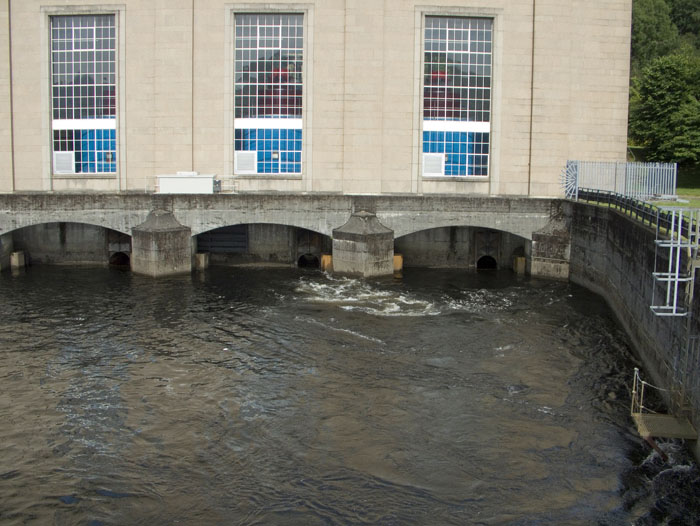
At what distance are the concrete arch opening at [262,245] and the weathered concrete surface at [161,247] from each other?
331 centimetres

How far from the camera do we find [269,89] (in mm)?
44812

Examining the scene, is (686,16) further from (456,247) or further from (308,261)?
(308,261)

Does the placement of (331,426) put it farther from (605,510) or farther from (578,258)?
(578,258)

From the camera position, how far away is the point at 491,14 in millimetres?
44156

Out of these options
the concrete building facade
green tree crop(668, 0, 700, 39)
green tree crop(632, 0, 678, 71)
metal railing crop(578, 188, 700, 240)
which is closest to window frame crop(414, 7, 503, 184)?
the concrete building facade

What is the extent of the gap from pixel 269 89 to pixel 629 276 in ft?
78.8

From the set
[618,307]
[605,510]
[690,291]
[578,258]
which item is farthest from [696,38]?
[605,510]

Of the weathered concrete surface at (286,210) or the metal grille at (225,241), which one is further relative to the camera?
the metal grille at (225,241)

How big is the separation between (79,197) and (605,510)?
33370 mm

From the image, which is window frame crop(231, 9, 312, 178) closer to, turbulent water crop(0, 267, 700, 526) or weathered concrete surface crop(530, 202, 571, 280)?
turbulent water crop(0, 267, 700, 526)

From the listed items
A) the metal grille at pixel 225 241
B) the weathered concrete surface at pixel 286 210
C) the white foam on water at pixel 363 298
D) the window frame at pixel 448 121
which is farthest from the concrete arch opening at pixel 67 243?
the window frame at pixel 448 121

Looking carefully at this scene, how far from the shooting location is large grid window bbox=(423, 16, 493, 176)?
146 feet

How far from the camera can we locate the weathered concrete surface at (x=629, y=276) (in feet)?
69.8

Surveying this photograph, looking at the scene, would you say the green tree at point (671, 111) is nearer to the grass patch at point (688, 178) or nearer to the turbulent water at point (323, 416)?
the grass patch at point (688, 178)
